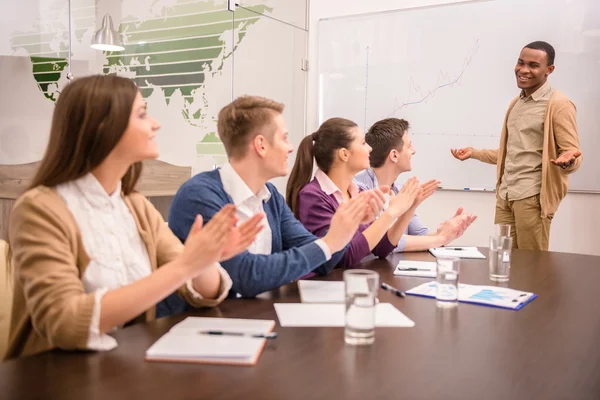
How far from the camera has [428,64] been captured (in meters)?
4.14

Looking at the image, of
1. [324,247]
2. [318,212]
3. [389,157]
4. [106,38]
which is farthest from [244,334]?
[106,38]

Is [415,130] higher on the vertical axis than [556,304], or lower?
higher

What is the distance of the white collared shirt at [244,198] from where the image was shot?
5.53 feet

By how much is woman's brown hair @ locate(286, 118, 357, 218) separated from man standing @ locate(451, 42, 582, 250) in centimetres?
135

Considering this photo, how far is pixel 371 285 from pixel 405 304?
36 cm

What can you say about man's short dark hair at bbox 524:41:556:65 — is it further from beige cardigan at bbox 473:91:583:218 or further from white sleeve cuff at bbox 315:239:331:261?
white sleeve cuff at bbox 315:239:331:261

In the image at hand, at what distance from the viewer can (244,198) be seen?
169 cm

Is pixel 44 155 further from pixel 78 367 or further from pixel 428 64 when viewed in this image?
pixel 428 64

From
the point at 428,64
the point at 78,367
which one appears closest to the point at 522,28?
the point at 428,64

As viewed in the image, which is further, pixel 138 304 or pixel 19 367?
pixel 138 304

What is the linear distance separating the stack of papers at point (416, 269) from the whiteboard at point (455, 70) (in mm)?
2160

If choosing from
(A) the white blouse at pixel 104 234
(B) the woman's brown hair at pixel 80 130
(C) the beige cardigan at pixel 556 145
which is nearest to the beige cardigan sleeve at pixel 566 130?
(C) the beige cardigan at pixel 556 145

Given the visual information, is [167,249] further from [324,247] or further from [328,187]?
[328,187]

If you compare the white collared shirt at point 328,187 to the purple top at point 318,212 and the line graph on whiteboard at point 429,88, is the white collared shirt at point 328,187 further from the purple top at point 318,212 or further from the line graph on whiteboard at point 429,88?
the line graph on whiteboard at point 429,88
